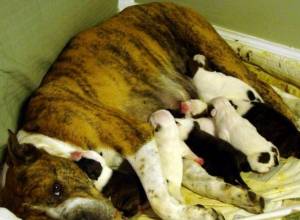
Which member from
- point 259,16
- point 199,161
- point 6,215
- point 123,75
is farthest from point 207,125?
point 6,215

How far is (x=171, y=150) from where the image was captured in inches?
94.5

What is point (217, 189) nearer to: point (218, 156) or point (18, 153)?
point (218, 156)

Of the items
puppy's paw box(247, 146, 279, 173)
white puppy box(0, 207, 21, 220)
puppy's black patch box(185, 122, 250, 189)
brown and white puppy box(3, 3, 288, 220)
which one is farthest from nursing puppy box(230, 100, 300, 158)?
white puppy box(0, 207, 21, 220)

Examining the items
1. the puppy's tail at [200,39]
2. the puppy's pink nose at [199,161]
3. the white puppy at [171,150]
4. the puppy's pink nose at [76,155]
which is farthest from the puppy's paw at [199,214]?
the puppy's tail at [200,39]

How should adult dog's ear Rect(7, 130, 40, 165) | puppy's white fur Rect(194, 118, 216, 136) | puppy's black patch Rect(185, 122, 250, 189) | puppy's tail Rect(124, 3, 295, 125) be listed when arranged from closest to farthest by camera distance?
adult dog's ear Rect(7, 130, 40, 165) → puppy's black patch Rect(185, 122, 250, 189) → puppy's white fur Rect(194, 118, 216, 136) → puppy's tail Rect(124, 3, 295, 125)

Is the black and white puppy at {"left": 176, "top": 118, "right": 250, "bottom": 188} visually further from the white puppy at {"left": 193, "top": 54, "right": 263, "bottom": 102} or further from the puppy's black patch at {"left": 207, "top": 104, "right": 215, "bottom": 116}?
the white puppy at {"left": 193, "top": 54, "right": 263, "bottom": 102}

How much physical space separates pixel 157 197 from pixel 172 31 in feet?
3.97

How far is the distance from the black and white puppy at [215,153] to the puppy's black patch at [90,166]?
1.85 ft

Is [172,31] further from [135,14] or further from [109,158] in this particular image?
[109,158]

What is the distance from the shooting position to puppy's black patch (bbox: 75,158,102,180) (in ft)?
6.97

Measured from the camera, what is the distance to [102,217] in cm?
196

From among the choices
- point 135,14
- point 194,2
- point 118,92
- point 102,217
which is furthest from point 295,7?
point 102,217

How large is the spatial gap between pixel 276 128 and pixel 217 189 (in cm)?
45

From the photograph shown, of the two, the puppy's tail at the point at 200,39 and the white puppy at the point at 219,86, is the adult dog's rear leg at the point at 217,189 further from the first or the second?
the puppy's tail at the point at 200,39
